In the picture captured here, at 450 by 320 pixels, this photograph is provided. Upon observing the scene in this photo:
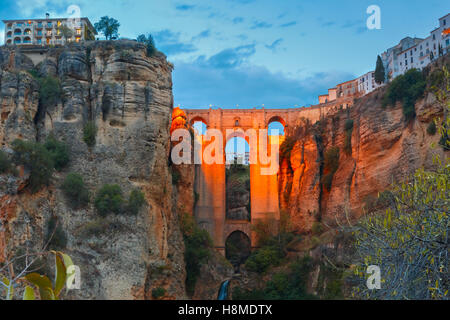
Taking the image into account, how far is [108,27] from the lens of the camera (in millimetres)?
37188

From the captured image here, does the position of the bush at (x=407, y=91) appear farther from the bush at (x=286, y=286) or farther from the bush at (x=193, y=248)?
the bush at (x=193, y=248)

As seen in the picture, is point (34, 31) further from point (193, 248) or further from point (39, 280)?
point (39, 280)

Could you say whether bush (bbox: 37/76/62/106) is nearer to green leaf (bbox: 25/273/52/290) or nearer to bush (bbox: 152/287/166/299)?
bush (bbox: 152/287/166/299)

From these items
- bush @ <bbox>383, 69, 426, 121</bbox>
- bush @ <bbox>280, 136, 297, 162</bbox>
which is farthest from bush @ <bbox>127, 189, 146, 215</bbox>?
bush @ <bbox>280, 136, 297, 162</bbox>

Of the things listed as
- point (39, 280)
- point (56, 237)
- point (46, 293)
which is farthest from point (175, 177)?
point (39, 280)

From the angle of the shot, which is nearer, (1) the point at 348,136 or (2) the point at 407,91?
(2) the point at 407,91

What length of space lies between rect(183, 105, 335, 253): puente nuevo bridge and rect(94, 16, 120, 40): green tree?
14195 mm

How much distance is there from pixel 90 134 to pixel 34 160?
375 cm

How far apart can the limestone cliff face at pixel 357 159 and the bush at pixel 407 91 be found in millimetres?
595

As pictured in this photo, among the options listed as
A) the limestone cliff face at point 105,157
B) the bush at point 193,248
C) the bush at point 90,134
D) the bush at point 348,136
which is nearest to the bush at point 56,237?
the limestone cliff face at point 105,157

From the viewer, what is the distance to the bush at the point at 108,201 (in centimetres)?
2747

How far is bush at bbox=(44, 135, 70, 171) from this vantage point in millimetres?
28434

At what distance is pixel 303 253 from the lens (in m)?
39.2
